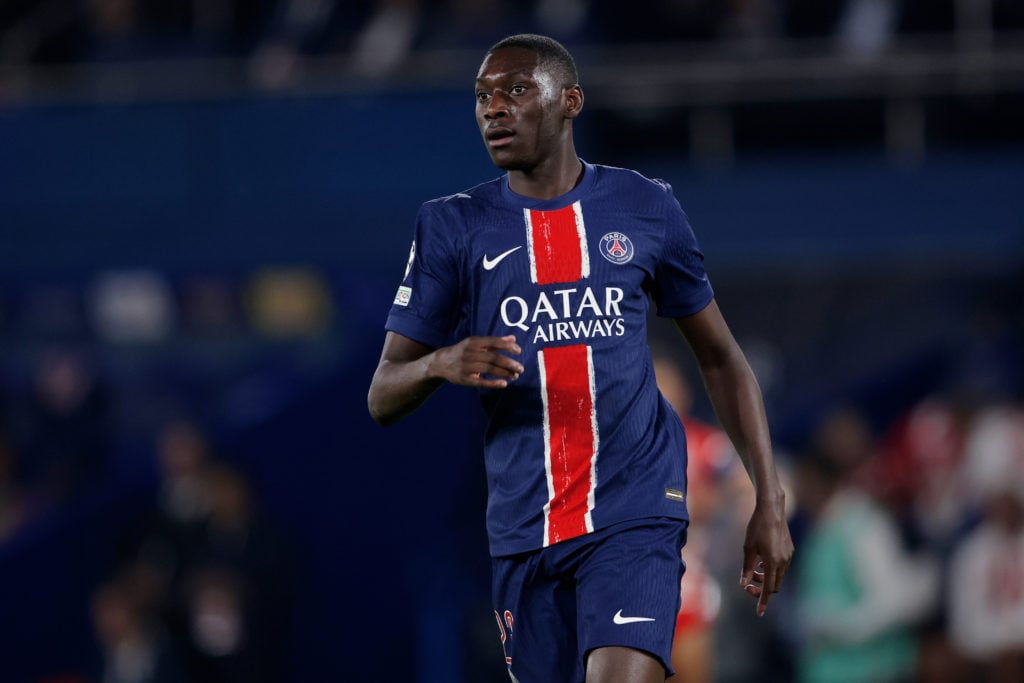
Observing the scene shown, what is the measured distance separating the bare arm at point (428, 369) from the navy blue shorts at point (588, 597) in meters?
0.51

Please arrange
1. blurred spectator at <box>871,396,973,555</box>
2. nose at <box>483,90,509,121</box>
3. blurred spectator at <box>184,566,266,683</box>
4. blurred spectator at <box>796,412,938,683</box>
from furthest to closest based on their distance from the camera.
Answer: blurred spectator at <box>184,566,266,683</box>, blurred spectator at <box>871,396,973,555</box>, blurred spectator at <box>796,412,938,683</box>, nose at <box>483,90,509,121</box>

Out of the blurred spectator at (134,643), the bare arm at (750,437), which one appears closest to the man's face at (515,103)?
the bare arm at (750,437)

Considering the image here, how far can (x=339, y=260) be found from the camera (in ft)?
36.2

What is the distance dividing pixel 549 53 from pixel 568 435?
3.15 ft

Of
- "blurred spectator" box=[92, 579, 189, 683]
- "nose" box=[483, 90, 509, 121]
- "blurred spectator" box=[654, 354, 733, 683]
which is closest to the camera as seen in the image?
"nose" box=[483, 90, 509, 121]

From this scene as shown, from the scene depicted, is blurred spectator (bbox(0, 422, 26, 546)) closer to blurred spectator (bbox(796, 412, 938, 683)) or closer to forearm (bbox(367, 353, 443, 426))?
blurred spectator (bbox(796, 412, 938, 683))

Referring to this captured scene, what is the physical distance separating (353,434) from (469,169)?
1.95 meters

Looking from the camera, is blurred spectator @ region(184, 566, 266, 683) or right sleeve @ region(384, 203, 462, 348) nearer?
right sleeve @ region(384, 203, 462, 348)

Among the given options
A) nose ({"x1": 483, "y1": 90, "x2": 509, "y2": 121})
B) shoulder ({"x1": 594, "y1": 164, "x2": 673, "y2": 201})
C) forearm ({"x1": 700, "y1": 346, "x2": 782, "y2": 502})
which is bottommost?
forearm ({"x1": 700, "y1": 346, "x2": 782, "y2": 502})

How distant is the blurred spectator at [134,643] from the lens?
894 centimetres

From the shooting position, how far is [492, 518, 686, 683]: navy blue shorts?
396 cm

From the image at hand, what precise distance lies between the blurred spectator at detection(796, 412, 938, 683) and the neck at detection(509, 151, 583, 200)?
15.0ft

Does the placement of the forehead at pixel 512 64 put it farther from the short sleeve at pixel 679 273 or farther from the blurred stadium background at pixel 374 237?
the blurred stadium background at pixel 374 237

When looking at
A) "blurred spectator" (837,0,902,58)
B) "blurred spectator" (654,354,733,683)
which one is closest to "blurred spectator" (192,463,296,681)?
"blurred spectator" (654,354,733,683)
